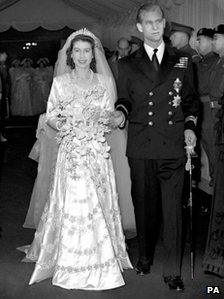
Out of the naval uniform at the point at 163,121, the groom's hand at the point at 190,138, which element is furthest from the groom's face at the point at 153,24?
the groom's hand at the point at 190,138

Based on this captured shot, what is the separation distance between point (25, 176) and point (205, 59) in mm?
3130

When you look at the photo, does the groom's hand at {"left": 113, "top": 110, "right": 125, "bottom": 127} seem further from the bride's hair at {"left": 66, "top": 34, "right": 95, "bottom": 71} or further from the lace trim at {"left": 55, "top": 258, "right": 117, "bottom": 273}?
the lace trim at {"left": 55, "top": 258, "right": 117, "bottom": 273}

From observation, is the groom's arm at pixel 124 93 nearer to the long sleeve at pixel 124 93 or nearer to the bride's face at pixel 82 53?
the long sleeve at pixel 124 93

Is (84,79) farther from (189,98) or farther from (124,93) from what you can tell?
(189,98)

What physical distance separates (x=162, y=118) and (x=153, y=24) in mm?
574

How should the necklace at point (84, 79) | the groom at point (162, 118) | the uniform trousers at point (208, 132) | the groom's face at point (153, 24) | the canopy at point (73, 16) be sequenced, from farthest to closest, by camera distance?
1. the canopy at point (73, 16)
2. the uniform trousers at point (208, 132)
3. the necklace at point (84, 79)
4. the groom at point (162, 118)
5. the groom's face at point (153, 24)

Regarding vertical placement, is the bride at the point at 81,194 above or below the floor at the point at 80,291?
above

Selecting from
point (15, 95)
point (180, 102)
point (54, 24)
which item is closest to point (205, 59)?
point (180, 102)

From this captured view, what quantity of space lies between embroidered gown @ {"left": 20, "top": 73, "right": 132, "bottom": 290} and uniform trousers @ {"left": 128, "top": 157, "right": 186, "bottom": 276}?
0.25 meters

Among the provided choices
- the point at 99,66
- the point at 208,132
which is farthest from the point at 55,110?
the point at 208,132

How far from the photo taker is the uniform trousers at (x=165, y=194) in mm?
3391

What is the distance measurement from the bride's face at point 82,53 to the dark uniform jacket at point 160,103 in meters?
0.36

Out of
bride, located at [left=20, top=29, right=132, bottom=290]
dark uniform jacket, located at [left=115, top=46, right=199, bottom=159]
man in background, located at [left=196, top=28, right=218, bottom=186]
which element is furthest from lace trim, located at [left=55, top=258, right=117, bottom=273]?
man in background, located at [left=196, top=28, right=218, bottom=186]

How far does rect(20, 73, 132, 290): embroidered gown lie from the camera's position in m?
3.45
